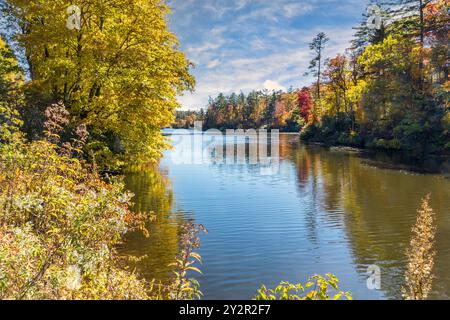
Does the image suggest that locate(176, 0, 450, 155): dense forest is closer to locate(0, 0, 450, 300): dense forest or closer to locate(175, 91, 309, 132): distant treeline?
locate(0, 0, 450, 300): dense forest

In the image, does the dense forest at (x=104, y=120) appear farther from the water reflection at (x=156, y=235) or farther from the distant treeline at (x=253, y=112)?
the distant treeline at (x=253, y=112)

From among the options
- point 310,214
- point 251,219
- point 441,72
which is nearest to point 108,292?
point 251,219

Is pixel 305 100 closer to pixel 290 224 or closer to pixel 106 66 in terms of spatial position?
pixel 106 66

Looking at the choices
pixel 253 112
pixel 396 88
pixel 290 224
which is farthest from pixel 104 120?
pixel 253 112

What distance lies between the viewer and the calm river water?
9.73 meters

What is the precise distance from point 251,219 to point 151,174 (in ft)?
44.8

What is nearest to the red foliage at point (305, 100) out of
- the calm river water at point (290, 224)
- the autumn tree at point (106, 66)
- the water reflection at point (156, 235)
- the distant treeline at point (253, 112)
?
the distant treeline at point (253, 112)

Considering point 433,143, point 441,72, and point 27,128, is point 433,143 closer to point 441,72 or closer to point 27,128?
point 441,72

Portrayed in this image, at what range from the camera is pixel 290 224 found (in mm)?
14477

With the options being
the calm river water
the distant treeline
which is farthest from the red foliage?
the calm river water

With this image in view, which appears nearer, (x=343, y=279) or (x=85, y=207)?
(x=85, y=207)

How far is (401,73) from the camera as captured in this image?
140 feet

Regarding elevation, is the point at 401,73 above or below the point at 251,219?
above

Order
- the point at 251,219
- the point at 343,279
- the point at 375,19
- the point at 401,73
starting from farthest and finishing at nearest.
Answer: the point at 375,19
the point at 401,73
the point at 251,219
the point at 343,279
